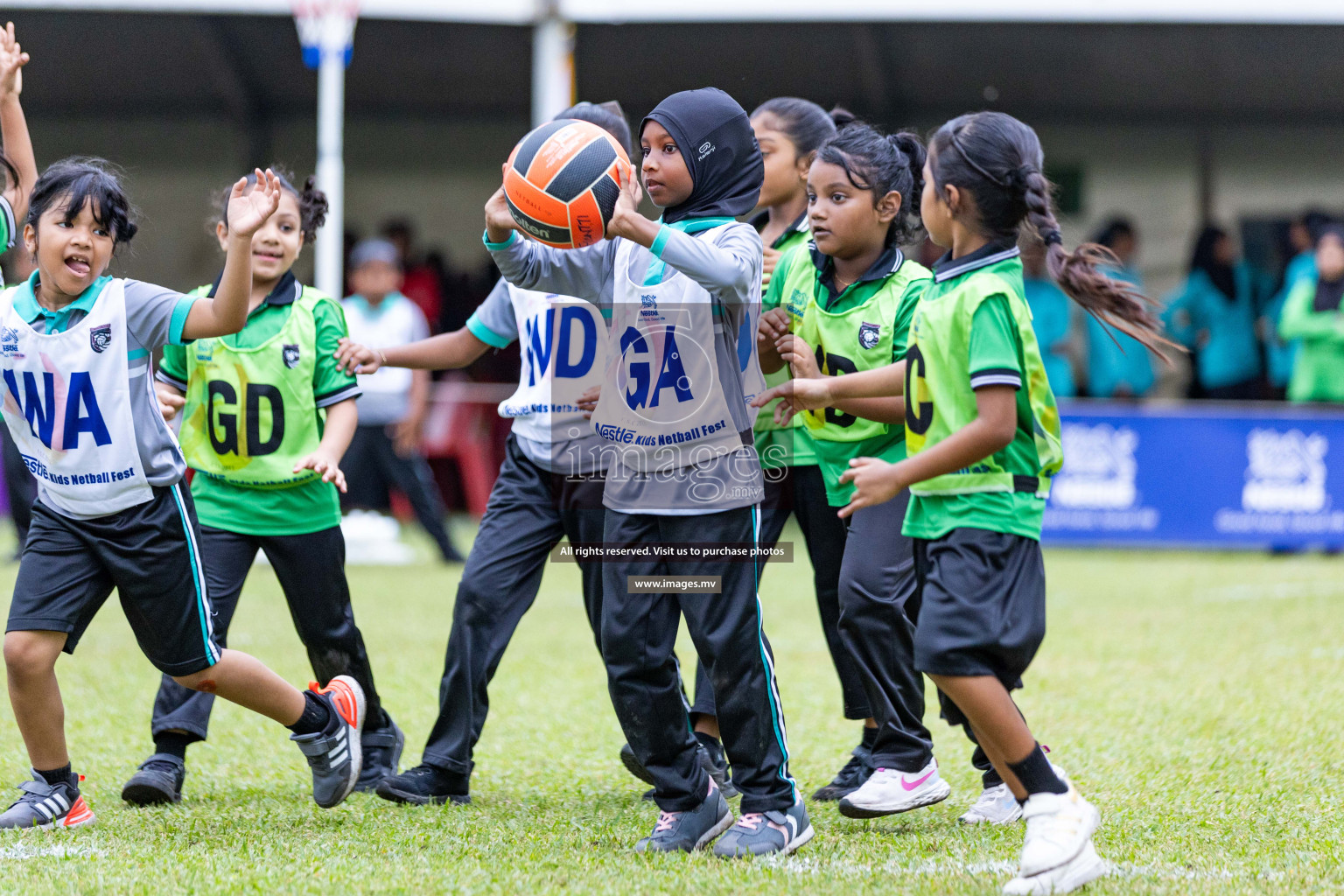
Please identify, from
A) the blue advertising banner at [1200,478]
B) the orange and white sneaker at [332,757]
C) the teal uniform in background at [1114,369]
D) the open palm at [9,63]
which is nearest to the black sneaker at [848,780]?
the orange and white sneaker at [332,757]

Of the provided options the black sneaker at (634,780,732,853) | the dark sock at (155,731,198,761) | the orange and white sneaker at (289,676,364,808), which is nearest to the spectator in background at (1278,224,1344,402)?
the black sneaker at (634,780,732,853)

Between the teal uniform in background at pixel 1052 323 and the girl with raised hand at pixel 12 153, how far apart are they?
9125mm

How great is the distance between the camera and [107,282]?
144 inches

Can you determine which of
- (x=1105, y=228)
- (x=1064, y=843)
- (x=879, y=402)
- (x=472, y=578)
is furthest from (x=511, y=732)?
(x=1105, y=228)

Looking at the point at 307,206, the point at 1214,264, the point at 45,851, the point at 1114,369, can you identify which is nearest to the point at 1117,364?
the point at 1114,369

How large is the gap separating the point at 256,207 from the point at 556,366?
106cm

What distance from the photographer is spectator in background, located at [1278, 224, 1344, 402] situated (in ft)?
34.4

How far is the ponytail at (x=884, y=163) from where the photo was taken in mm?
3928

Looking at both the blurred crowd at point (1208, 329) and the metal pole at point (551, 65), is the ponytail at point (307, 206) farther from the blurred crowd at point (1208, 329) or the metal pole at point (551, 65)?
the blurred crowd at point (1208, 329)

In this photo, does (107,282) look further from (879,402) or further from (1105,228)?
(1105,228)

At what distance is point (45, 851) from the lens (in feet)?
11.1

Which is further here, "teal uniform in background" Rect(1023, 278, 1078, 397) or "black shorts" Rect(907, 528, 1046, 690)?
"teal uniform in background" Rect(1023, 278, 1078, 397)

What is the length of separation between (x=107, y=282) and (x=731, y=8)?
340 inches

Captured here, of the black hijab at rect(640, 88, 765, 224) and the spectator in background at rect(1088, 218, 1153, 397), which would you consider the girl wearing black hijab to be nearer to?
the black hijab at rect(640, 88, 765, 224)
